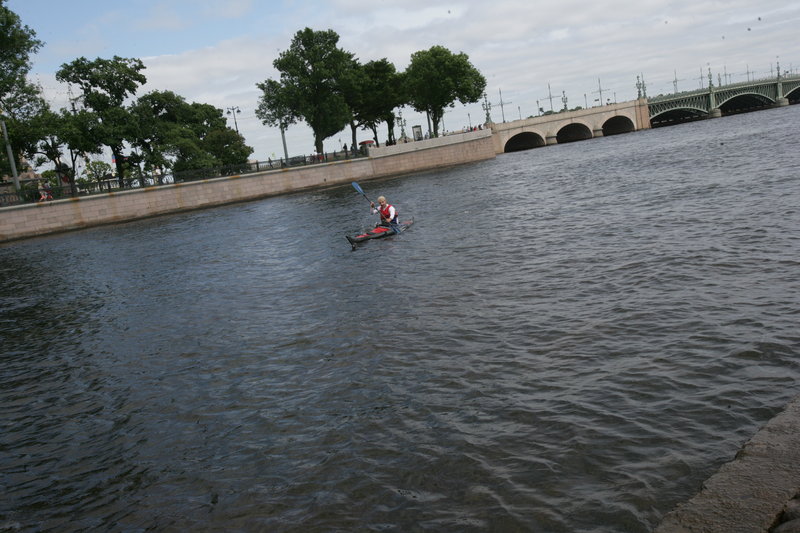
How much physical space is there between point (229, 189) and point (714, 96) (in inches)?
3378

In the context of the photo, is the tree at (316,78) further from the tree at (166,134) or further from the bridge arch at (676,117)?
the bridge arch at (676,117)

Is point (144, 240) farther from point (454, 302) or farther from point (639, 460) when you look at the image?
point (639, 460)

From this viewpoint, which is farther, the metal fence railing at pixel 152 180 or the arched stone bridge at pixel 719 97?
the arched stone bridge at pixel 719 97

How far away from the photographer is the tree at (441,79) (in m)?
79.4

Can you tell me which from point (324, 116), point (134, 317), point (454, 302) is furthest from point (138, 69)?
point (454, 302)

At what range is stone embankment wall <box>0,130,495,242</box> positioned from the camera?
4472 centimetres

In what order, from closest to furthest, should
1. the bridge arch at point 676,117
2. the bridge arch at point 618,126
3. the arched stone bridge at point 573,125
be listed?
1. the arched stone bridge at point 573,125
2. the bridge arch at point 618,126
3. the bridge arch at point 676,117

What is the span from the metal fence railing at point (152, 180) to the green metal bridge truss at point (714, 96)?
61.2m

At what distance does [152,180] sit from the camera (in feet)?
171

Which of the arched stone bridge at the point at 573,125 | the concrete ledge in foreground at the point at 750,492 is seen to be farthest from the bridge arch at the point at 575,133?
the concrete ledge in foreground at the point at 750,492

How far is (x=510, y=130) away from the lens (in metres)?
94.8

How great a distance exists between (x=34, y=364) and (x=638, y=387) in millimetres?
10251

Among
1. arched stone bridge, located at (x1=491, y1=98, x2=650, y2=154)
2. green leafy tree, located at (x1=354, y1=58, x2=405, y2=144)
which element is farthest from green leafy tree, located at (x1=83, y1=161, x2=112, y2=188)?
arched stone bridge, located at (x1=491, y1=98, x2=650, y2=154)

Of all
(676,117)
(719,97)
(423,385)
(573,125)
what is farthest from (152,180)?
(676,117)
